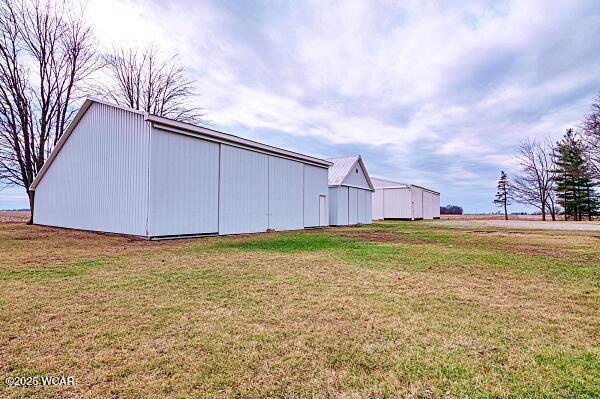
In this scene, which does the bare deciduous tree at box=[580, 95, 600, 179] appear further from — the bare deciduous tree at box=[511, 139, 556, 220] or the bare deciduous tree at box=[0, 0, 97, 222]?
the bare deciduous tree at box=[0, 0, 97, 222]

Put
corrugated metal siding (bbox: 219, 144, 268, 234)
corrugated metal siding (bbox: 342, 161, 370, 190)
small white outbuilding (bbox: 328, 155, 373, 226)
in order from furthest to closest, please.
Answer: corrugated metal siding (bbox: 342, 161, 370, 190) < small white outbuilding (bbox: 328, 155, 373, 226) < corrugated metal siding (bbox: 219, 144, 268, 234)

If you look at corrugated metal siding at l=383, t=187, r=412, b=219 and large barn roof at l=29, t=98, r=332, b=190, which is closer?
large barn roof at l=29, t=98, r=332, b=190

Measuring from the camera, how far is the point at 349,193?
23500mm

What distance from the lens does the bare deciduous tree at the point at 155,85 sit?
23609mm

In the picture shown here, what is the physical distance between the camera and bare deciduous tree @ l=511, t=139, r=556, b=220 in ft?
127

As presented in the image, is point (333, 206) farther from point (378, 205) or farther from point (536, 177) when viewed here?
point (536, 177)

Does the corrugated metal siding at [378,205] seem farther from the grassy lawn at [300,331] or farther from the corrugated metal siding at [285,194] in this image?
the grassy lawn at [300,331]

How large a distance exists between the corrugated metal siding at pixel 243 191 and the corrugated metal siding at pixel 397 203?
24932mm

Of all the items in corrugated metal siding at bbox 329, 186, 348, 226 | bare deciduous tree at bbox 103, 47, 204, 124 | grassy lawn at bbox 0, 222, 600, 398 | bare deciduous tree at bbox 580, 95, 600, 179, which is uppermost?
bare deciduous tree at bbox 103, 47, 204, 124

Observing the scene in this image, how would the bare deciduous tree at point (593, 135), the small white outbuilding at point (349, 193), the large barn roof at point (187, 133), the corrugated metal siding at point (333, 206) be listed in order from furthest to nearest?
the bare deciduous tree at point (593, 135)
the small white outbuilding at point (349, 193)
the corrugated metal siding at point (333, 206)
the large barn roof at point (187, 133)

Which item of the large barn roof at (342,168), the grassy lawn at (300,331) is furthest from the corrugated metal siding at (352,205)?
the grassy lawn at (300,331)

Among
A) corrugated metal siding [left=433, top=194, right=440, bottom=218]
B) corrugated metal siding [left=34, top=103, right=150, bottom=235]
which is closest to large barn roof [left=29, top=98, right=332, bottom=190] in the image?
corrugated metal siding [left=34, top=103, right=150, bottom=235]

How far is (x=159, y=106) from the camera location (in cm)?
2453

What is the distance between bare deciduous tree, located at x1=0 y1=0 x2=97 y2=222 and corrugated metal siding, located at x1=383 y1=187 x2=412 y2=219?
31.5 metres
